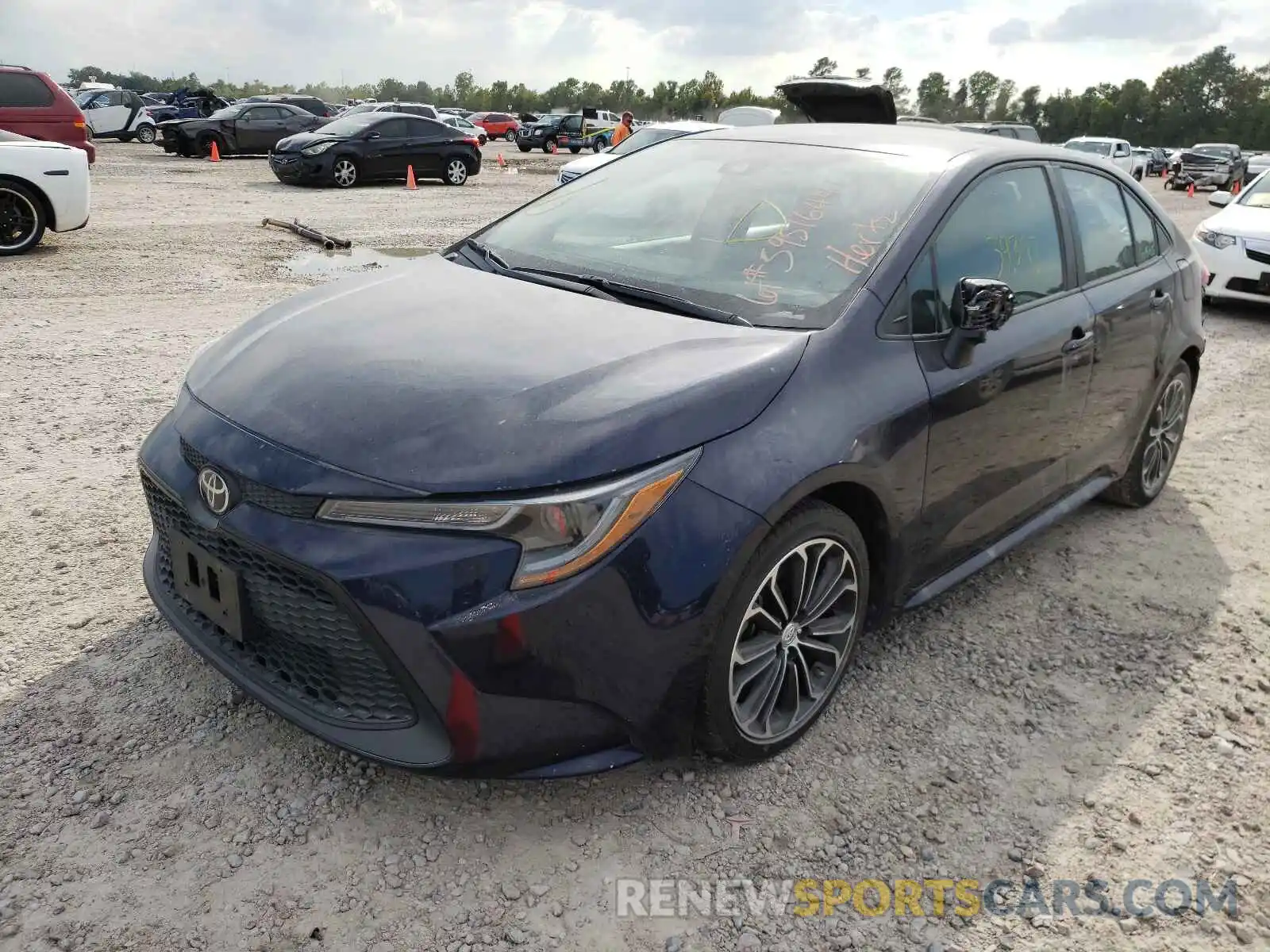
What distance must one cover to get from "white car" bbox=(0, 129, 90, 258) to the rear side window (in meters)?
4.00

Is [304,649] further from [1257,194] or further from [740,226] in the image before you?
[1257,194]

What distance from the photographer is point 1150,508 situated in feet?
15.3

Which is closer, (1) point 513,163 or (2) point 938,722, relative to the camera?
(2) point 938,722

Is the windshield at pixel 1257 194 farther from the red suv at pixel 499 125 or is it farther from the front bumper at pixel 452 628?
the red suv at pixel 499 125

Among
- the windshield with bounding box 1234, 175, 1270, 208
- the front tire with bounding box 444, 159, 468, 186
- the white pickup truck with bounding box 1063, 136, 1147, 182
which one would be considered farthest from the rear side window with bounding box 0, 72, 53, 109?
the white pickup truck with bounding box 1063, 136, 1147, 182

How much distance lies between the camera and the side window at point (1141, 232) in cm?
412

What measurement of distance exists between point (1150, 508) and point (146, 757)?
4340 mm

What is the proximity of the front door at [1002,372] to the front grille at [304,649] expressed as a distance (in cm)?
167

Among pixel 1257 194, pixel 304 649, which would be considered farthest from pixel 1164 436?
pixel 1257 194

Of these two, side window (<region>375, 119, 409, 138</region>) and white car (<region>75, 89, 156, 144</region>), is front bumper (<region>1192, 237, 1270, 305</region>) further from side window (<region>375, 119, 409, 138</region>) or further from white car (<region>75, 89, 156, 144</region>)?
white car (<region>75, 89, 156, 144</region>)

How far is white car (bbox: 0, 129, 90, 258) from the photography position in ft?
29.6

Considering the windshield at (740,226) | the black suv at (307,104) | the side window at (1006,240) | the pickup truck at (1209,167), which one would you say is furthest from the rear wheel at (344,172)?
the pickup truck at (1209,167)

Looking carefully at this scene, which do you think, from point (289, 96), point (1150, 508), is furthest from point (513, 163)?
point (1150, 508)

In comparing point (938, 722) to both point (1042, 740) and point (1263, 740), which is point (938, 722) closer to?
point (1042, 740)
